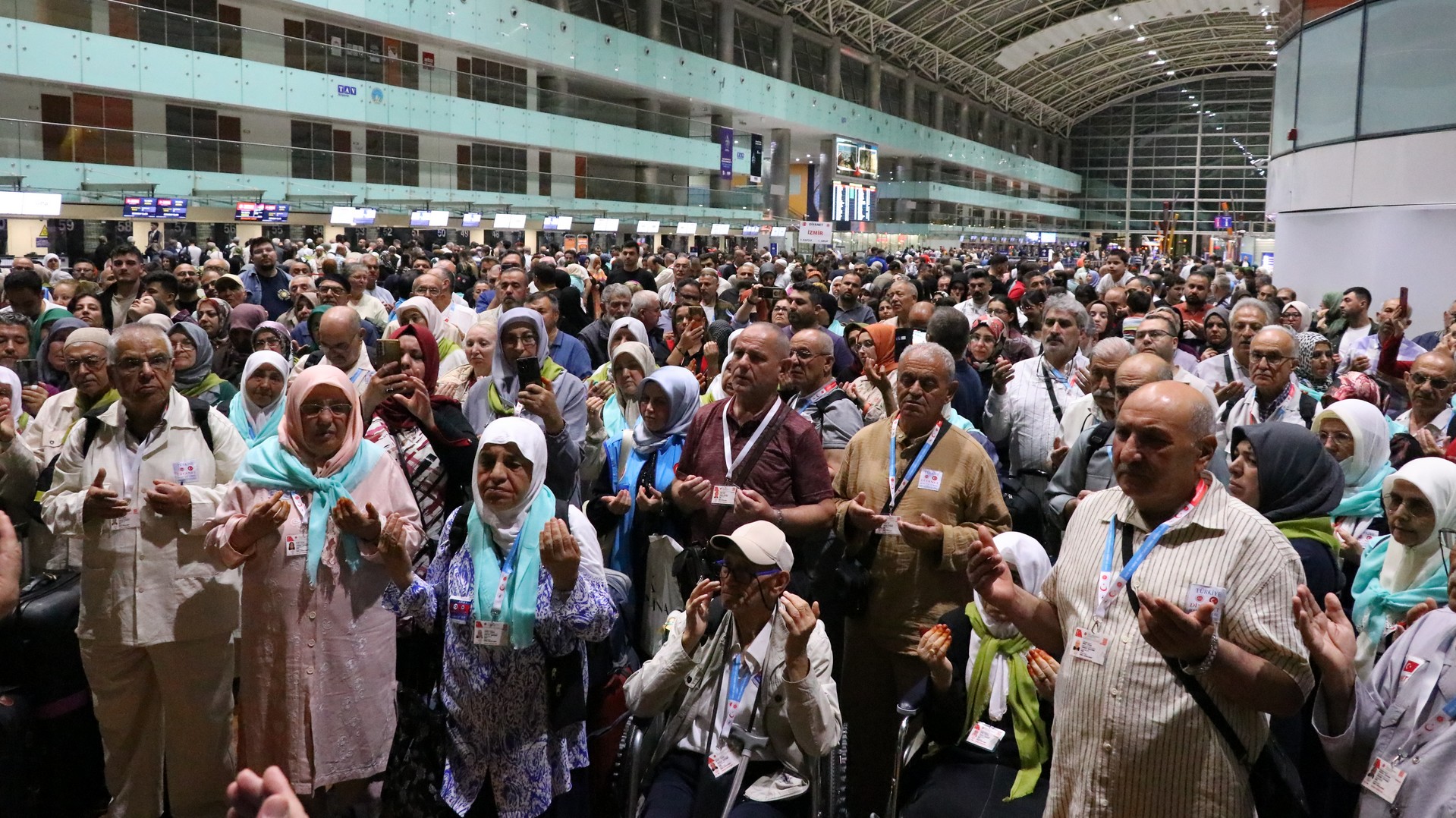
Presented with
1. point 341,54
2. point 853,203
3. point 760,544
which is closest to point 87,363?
point 760,544

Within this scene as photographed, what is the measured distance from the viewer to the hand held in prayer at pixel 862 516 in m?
4.14

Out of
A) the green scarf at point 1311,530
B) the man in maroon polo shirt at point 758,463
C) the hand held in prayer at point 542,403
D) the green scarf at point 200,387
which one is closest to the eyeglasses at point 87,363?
the green scarf at point 200,387

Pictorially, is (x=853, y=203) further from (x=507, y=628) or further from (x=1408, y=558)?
(x=507, y=628)

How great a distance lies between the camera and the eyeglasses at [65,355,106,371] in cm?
479

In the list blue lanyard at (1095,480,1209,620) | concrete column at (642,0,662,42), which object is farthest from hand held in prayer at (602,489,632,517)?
concrete column at (642,0,662,42)

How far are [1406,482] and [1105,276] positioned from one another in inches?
406

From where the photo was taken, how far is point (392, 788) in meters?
3.57

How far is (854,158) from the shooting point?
41.5 meters

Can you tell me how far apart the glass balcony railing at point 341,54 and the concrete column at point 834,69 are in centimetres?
917

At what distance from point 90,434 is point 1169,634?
12.6ft

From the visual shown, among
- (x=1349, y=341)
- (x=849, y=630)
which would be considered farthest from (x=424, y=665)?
(x=1349, y=341)

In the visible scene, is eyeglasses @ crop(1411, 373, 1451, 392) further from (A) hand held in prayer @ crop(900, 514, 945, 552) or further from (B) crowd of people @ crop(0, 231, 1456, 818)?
(A) hand held in prayer @ crop(900, 514, 945, 552)

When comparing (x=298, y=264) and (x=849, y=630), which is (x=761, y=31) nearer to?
(x=298, y=264)

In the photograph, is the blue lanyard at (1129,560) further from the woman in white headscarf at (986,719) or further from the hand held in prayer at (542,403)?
the hand held in prayer at (542,403)
